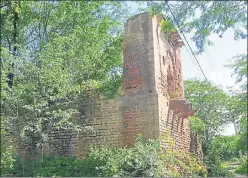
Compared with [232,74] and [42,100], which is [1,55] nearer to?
[42,100]

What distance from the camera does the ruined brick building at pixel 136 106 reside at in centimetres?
728

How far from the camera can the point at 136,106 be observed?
7.39m

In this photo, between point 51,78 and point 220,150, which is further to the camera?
point 220,150

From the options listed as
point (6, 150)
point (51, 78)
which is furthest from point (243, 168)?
point (6, 150)

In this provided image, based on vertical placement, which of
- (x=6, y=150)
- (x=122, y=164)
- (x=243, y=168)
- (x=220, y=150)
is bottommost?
(x=243, y=168)

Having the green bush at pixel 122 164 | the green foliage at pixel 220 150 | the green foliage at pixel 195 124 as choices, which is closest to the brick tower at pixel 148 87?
the green bush at pixel 122 164

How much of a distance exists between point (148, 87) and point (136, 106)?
506mm

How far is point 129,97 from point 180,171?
6.65 ft

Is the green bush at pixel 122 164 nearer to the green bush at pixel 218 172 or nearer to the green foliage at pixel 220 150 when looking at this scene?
the green bush at pixel 218 172

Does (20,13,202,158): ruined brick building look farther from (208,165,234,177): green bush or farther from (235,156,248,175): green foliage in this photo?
(235,156,248,175): green foliage

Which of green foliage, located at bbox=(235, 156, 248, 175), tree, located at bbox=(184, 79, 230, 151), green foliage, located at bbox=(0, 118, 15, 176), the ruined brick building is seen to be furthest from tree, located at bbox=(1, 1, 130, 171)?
green foliage, located at bbox=(235, 156, 248, 175)

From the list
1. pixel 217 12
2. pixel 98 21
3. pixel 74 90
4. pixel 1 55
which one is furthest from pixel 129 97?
pixel 98 21

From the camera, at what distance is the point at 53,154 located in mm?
7977

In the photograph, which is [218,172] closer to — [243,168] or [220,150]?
[220,150]
